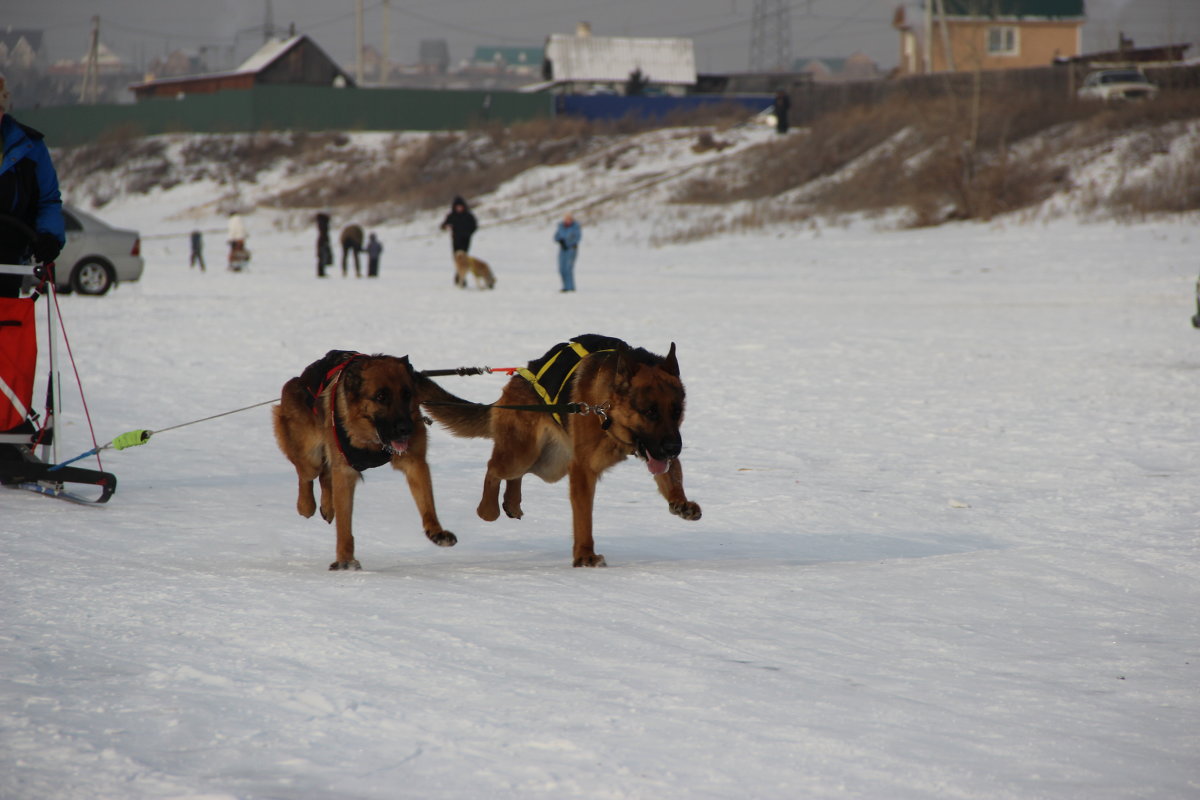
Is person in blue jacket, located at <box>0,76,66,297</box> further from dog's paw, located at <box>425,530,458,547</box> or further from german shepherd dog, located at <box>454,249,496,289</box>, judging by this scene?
german shepherd dog, located at <box>454,249,496,289</box>

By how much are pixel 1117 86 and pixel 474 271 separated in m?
28.7

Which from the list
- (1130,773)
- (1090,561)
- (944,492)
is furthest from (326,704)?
(944,492)

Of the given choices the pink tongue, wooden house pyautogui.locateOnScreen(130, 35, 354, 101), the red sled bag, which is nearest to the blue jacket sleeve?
the red sled bag

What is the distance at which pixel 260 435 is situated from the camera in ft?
29.5

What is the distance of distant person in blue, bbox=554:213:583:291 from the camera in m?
23.2

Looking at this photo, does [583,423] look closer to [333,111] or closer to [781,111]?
[781,111]

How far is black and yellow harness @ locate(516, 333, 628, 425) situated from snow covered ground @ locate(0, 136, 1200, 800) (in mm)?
730

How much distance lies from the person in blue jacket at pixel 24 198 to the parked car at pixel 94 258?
609 inches

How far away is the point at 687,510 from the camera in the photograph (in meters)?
5.15

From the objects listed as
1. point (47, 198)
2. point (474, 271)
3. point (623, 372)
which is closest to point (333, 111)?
point (474, 271)

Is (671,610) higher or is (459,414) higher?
(459,414)

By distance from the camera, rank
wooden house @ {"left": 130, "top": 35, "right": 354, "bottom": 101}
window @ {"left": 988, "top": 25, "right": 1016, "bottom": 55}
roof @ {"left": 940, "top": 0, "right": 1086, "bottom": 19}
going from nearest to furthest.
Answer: roof @ {"left": 940, "top": 0, "right": 1086, "bottom": 19} < window @ {"left": 988, "top": 25, "right": 1016, "bottom": 55} < wooden house @ {"left": 130, "top": 35, "right": 354, "bottom": 101}

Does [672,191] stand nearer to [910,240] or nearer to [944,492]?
[910,240]

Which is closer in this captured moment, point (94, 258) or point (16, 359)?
point (16, 359)
